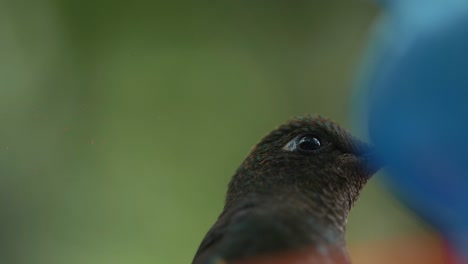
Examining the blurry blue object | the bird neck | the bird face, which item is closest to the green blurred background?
the bird face

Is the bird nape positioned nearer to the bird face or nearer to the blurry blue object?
the bird face

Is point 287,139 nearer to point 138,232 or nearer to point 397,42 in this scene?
point 397,42

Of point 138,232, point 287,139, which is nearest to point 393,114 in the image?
point 287,139

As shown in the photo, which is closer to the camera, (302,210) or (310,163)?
(302,210)

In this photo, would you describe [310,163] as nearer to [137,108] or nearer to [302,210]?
[302,210]

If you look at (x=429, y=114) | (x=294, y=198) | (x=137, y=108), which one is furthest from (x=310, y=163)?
(x=137, y=108)

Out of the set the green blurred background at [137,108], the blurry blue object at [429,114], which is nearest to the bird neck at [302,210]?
the blurry blue object at [429,114]
